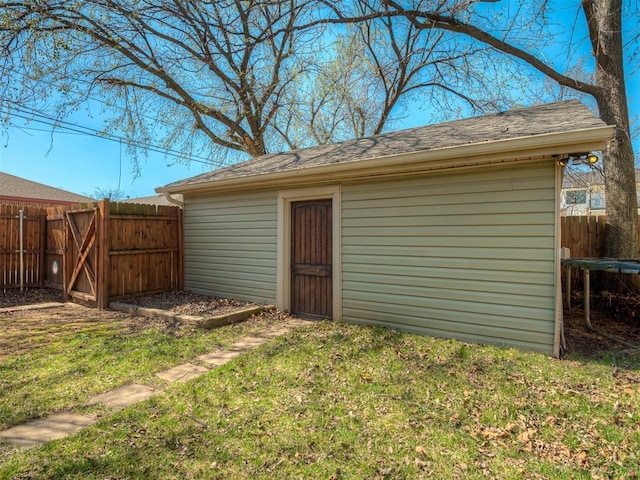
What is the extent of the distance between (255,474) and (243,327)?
134 inches

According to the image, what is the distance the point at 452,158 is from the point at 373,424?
3.24m

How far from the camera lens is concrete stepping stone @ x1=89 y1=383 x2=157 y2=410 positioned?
2.94 meters

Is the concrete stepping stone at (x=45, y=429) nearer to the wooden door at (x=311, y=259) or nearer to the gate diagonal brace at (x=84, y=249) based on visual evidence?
the wooden door at (x=311, y=259)

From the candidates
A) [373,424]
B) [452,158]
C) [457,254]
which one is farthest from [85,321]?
[452,158]

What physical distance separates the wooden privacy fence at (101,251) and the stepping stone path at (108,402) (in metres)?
3.66

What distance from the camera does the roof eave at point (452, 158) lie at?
139 inches

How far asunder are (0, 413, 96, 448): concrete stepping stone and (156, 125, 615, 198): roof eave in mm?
4093

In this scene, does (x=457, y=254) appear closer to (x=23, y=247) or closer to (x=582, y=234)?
(x=582, y=234)

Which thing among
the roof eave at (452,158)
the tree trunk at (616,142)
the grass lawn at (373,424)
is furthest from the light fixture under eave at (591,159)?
the tree trunk at (616,142)

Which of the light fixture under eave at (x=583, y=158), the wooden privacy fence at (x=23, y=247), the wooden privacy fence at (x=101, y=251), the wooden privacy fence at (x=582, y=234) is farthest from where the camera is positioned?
the wooden privacy fence at (x=23, y=247)

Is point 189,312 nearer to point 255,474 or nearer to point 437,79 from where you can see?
point 255,474

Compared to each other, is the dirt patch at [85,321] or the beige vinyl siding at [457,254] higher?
the beige vinyl siding at [457,254]

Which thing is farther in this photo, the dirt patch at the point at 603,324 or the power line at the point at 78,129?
the power line at the point at 78,129

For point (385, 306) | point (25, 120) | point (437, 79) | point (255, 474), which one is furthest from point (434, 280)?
point (25, 120)
